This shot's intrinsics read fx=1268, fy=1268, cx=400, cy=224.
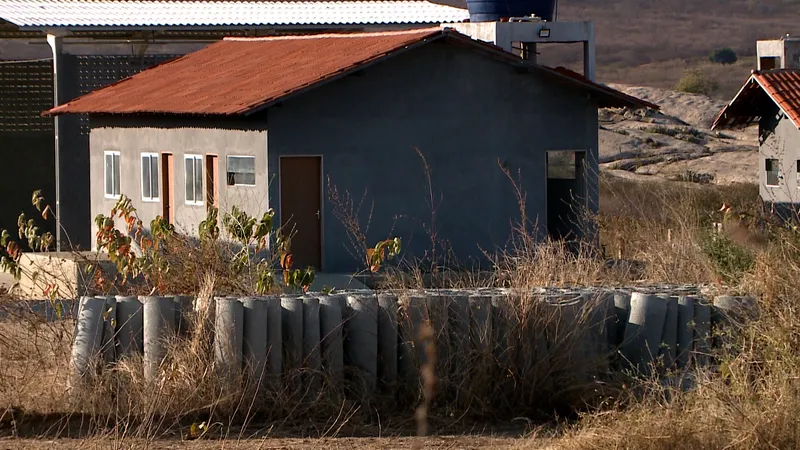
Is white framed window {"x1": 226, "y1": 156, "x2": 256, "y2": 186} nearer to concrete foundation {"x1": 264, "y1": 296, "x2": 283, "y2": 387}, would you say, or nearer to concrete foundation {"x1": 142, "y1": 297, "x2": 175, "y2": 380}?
concrete foundation {"x1": 142, "y1": 297, "x2": 175, "y2": 380}

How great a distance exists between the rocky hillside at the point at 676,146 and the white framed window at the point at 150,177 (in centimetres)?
2148

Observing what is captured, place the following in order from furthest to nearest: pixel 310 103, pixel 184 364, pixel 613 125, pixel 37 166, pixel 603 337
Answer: pixel 613 125
pixel 37 166
pixel 310 103
pixel 603 337
pixel 184 364

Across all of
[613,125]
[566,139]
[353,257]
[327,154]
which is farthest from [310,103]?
[613,125]

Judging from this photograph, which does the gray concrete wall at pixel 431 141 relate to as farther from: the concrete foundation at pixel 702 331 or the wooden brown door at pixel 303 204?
the concrete foundation at pixel 702 331

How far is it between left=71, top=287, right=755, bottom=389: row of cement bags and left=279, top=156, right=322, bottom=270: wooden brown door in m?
11.7

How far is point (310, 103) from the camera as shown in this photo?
2181cm

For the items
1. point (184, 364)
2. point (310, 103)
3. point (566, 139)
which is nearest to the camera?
point (184, 364)

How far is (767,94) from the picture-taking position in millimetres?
30656

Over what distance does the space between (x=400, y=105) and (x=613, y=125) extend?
33.3 meters

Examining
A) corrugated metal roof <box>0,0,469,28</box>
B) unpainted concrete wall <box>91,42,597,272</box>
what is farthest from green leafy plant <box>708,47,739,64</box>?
unpainted concrete wall <box>91,42,597,272</box>

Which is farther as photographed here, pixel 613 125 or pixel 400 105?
pixel 613 125

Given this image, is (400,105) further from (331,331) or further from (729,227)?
(331,331)

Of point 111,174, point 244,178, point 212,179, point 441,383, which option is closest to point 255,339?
point 441,383

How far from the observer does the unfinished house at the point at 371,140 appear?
21703 mm
